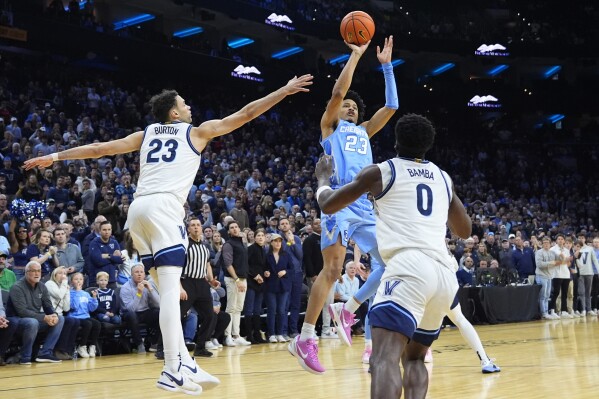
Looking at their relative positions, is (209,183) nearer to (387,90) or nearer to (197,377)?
(387,90)

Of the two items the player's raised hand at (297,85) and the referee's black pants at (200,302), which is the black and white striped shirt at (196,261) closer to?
the referee's black pants at (200,302)

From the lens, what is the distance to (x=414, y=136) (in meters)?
5.54

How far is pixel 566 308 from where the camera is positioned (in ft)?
75.1

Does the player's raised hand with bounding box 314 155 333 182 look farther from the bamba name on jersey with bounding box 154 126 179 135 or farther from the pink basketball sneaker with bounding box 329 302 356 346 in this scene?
the pink basketball sneaker with bounding box 329 302 356 346

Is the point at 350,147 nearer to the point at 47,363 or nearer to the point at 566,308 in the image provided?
the point at 47,363

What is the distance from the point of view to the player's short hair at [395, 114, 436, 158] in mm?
5531

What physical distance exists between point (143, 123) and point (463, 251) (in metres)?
11.2

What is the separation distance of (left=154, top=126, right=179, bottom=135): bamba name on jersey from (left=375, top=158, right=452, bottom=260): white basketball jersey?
2493mm

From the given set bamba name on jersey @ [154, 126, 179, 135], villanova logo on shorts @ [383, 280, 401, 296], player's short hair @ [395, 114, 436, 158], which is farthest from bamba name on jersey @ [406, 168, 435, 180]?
bamba name on jersey @ [154, 126, 179, 135]

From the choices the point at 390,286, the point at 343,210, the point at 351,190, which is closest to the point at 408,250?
the point at 390,286

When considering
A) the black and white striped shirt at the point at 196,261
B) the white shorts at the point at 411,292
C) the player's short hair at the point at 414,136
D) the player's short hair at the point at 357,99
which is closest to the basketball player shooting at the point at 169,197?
the player's short hair at the point at 414,136

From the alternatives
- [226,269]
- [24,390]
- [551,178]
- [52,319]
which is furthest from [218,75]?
[24,390]

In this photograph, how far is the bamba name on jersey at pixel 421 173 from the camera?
5.45 m

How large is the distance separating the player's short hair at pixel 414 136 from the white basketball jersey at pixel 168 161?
223cm
